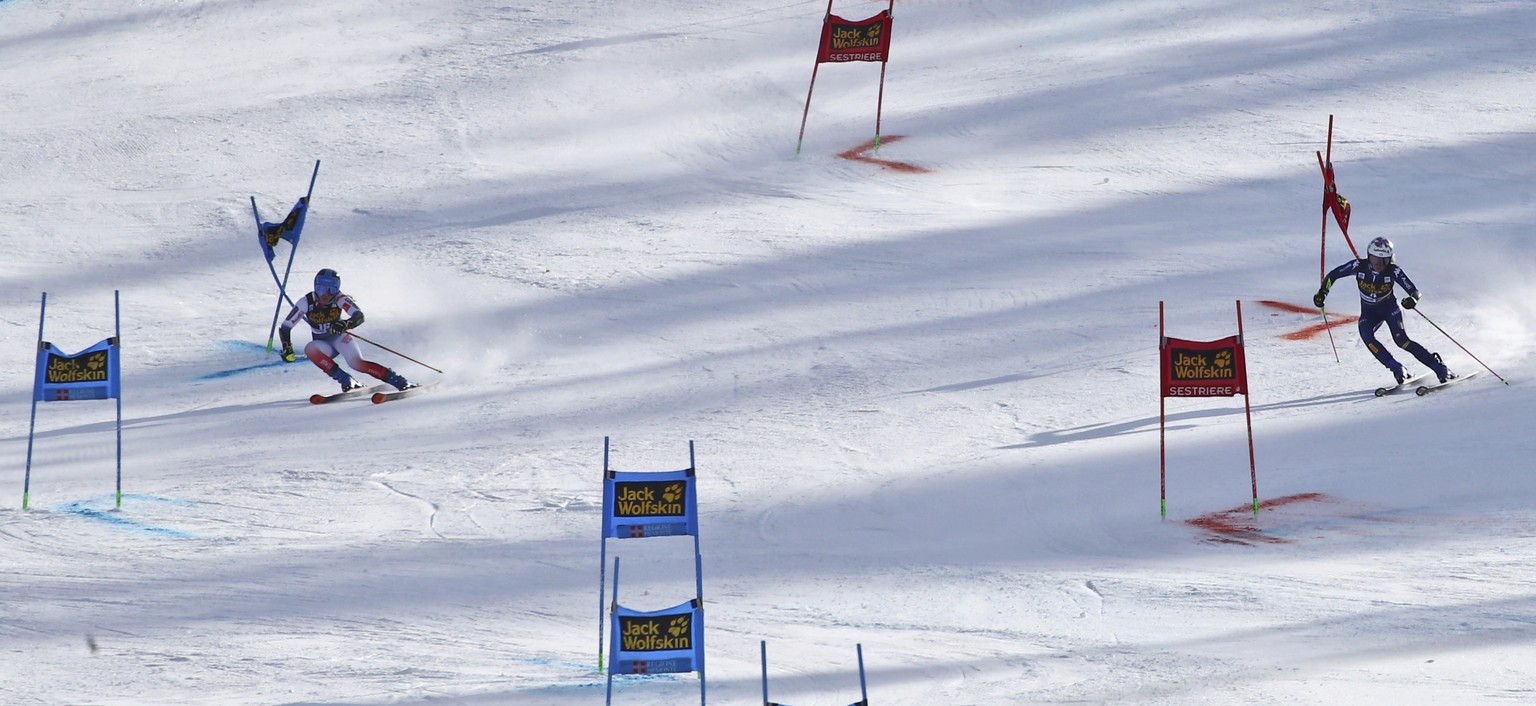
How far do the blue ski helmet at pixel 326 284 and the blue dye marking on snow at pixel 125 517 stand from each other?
242 cm

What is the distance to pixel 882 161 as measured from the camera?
674 inches

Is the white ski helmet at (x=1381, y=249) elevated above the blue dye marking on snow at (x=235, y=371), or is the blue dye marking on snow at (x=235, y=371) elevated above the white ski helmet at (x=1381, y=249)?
the white ski helmet at (x=1381, y=249)

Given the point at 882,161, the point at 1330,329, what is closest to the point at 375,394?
the point at 882,161

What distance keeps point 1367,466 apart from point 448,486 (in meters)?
6.08

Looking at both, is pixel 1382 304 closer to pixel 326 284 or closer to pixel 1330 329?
pixel 1330 329

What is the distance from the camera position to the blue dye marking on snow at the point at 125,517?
A: 9930mm

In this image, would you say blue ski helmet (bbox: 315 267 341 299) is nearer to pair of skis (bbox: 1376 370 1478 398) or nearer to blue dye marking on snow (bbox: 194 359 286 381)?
blue dye marking on snow (bbox: 194 359 286 381)

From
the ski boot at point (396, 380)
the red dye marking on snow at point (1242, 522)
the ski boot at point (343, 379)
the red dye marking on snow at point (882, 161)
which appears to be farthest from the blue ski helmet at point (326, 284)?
the red dye marking on snow at point (1242, 522)

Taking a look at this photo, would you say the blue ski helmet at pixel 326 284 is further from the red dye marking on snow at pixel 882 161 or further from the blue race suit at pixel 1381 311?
the blue race suit at pixel 1381 311

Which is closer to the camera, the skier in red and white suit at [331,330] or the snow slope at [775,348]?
the snow slope at [775,348]

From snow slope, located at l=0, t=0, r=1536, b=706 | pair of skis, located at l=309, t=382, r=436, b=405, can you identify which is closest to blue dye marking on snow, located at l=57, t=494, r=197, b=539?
snow slope, located at l=0, t=0, r=1536, b=706

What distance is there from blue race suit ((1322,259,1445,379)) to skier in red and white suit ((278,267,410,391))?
729cm

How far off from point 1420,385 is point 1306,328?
5.19 ft

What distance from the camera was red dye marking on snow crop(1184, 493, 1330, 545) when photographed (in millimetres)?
9680
